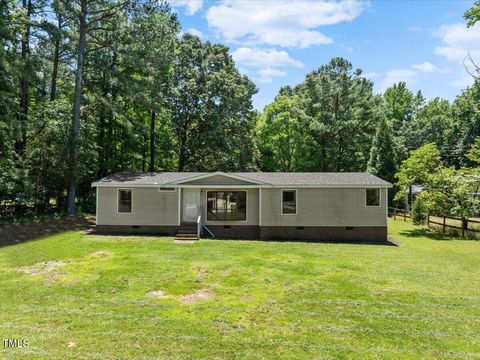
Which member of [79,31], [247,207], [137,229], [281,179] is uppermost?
[79,31]

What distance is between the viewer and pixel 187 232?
17.0 meters

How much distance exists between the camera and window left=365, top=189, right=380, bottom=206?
17.5 metres

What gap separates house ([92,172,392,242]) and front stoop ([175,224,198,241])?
8 centimetres

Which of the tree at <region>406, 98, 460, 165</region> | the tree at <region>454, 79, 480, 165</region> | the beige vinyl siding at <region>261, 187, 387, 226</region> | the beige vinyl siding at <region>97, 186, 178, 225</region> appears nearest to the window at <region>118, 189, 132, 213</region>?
the beige vinyl siding at <region>97, 186, 178, 225</region>

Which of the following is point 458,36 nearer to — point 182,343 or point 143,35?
point 182,343

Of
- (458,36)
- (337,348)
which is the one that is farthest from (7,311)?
(458,36)

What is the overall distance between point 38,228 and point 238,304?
13.9 meters

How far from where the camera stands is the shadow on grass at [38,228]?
1503 centimetres

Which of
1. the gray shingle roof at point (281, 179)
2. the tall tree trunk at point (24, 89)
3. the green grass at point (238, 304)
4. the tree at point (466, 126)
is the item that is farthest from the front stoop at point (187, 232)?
the tree at point (466, 126)

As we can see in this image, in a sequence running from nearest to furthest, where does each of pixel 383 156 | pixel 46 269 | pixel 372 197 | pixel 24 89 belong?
pixel 46 269 < pixel 372 197 < pixel 24 89 < pixel 383 156

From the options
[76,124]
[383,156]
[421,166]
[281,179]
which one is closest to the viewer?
[281,179]

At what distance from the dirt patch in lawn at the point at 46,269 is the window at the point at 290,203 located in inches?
410

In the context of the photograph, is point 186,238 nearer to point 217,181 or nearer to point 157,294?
point 217,181

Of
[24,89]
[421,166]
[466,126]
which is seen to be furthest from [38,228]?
[466,126]
